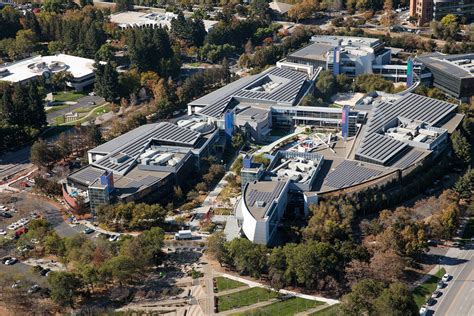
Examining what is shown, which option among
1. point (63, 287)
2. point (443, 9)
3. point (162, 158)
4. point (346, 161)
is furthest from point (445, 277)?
point (443, 9)

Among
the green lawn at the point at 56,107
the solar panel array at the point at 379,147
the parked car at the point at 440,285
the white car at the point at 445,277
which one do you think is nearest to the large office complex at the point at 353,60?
the solar panel array at the point at 379,147

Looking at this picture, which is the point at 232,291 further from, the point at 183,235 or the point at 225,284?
the point at 183,235

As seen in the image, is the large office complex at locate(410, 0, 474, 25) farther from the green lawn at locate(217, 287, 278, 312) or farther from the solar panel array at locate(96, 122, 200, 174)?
the green lawn at locate(217, 287, 278, 312)

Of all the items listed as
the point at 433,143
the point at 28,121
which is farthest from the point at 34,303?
the point at 433,143

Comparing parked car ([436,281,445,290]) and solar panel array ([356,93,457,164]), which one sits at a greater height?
Result: solar panel array ([356,93,457,164])

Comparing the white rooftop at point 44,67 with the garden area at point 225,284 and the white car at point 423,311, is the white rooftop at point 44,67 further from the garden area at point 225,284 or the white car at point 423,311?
the white car at point 423,311

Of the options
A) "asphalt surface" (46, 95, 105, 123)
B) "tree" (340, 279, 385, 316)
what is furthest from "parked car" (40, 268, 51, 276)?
"asphalt surface" (46, 95, 105, 123)
